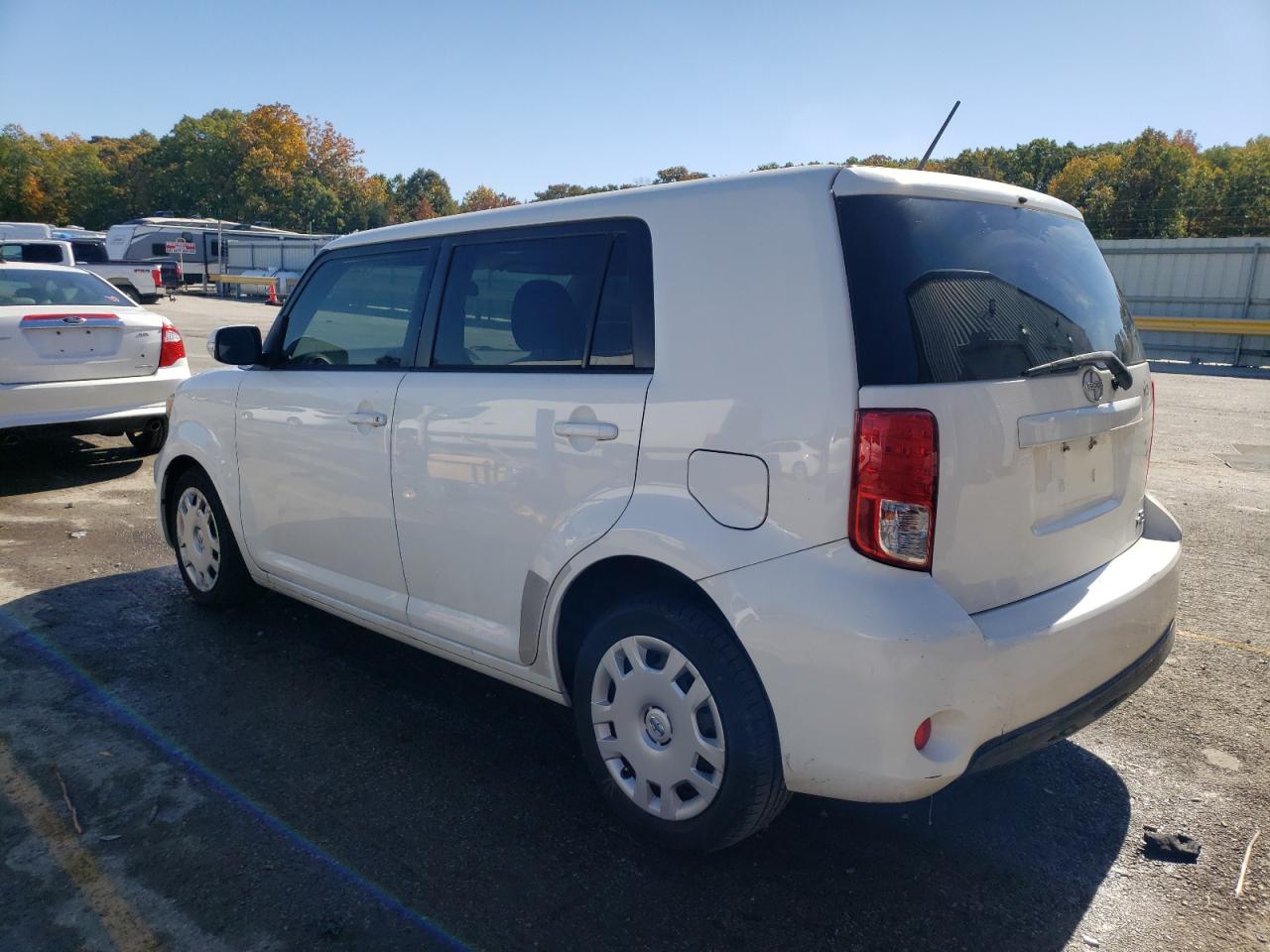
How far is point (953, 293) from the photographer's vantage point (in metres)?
2.50

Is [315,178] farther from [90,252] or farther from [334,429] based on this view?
[334,429]

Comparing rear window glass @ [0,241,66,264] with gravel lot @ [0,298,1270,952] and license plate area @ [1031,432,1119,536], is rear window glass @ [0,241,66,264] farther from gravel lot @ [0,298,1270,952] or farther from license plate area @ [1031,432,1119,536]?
license plate area @ [1031,432,1119,536]

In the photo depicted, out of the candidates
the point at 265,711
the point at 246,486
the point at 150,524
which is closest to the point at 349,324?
the point at 246,486

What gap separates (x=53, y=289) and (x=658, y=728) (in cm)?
788

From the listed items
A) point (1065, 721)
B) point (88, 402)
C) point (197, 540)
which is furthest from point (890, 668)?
point (88, 402)

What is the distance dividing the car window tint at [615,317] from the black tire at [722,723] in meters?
0.75

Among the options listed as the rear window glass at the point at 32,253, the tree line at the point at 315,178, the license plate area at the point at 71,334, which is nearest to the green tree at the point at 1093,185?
the tree line at the point at 315,178

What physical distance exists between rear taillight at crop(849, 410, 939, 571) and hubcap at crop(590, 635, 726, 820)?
65 cm

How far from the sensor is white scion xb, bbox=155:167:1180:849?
2.35 m

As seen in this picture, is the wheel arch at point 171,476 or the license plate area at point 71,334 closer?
the wheel arch at point 171,476

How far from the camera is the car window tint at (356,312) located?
375 centimetres

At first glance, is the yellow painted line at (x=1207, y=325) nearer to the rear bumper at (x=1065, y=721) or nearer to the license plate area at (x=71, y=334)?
the license plate area at (x=71, y=334)

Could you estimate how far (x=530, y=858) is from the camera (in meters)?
2.86

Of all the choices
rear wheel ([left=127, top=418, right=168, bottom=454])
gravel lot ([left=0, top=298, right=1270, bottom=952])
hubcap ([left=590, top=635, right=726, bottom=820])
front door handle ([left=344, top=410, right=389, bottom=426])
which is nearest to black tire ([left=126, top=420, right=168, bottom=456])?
rear wheel ([left=127, top=418, right=168, bottom=454])
